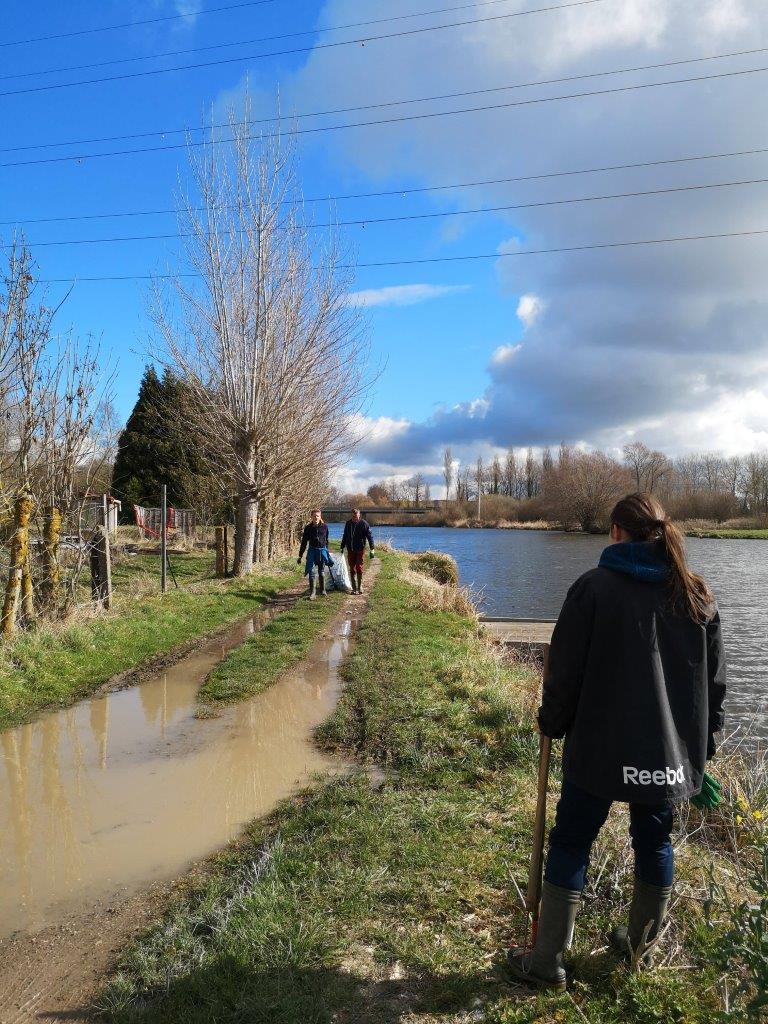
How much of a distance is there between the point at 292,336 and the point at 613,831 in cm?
1543

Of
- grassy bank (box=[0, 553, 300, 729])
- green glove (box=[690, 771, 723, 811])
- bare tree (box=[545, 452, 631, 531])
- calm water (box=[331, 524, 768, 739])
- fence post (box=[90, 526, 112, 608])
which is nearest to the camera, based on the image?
green glove (box=[690, 771, 723, 811])

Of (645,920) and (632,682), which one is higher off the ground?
(632,682)

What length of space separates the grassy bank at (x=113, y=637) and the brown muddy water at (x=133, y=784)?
1.76 feet

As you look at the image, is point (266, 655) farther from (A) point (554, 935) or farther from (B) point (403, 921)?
(A) point (554, 935)

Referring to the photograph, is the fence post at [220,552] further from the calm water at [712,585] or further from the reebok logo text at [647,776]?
the reebok logo text at [647,776]

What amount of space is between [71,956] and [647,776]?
107 inches

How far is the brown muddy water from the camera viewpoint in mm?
3855

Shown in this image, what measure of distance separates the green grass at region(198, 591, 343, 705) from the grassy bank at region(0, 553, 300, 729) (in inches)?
45.4

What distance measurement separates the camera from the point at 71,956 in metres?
3.13

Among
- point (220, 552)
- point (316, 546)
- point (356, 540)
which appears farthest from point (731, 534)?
point (316, 546)

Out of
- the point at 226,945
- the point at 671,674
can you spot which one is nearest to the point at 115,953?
the point at 226,945

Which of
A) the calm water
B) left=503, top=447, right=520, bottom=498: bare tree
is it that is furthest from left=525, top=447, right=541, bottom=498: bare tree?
the calm water

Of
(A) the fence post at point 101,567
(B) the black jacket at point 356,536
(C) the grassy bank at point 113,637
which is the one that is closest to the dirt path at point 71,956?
(C) the grassy bank at point 113,637

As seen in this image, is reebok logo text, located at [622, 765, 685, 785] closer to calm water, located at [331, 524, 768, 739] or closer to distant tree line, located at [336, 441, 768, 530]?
calm water, located at [331, 524, 768, 739]
